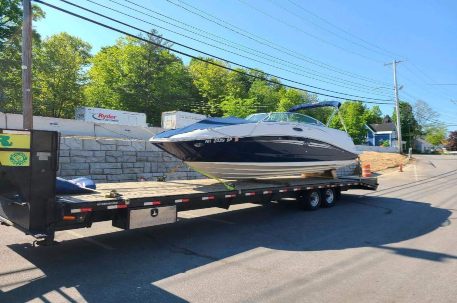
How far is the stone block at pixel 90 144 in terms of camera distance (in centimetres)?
1190

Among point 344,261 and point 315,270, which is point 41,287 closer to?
point 315,270

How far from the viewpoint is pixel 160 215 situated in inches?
248

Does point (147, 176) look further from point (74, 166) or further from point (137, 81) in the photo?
point (137, 81)

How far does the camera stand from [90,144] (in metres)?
12.0

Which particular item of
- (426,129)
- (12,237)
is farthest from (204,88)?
(426,129)

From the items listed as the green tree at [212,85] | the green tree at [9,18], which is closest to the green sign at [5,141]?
the green tree at [9,18]

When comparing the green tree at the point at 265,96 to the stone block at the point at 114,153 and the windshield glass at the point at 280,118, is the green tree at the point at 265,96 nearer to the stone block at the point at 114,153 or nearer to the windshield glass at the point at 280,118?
the stone block at the point at 114,153

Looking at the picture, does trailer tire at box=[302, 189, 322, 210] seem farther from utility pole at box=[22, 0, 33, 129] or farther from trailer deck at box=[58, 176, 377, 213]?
utility pole at box=[22, 0, 33, 129]

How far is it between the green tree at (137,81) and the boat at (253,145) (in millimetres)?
39410

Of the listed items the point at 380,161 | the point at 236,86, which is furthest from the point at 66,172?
the point at 236,86

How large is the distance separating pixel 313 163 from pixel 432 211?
3.44m

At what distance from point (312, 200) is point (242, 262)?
16.6ft

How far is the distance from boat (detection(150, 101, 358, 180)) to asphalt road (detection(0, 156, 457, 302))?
125 centimetres

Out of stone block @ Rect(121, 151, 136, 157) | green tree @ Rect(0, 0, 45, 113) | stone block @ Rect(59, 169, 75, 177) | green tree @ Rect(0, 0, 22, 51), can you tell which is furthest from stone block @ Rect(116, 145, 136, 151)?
green tree @ Rect(0, 0, 22, 51)
